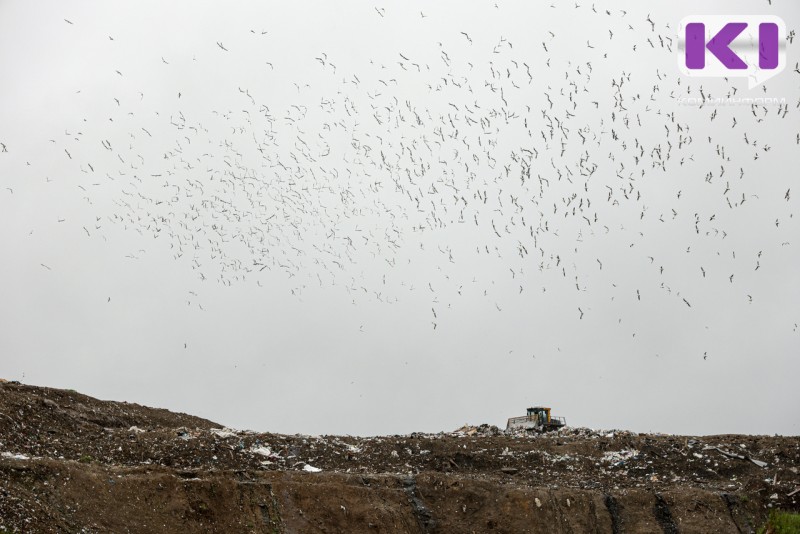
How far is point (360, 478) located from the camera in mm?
17203

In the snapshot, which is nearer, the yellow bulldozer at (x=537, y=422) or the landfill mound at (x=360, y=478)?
the landfill mound at (x=360, y=478)

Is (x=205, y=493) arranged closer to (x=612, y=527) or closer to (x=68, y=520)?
(x=68, y=520)

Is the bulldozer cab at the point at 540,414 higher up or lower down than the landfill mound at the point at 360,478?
higher up

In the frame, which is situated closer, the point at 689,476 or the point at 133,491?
the point at 133,491

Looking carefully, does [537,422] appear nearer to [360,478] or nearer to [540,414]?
[540,414]

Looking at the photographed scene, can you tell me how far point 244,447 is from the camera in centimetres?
1855

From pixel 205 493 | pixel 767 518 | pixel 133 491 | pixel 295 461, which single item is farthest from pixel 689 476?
pixel 133 491

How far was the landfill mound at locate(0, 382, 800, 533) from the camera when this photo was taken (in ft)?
46.1

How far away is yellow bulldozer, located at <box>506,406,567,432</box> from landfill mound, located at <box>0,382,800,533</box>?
8.04 feet

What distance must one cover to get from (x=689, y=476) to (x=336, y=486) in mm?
8729

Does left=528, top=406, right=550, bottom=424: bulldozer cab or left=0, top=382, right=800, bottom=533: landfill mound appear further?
left=528, top=406, right=550, bottom=424: bulldozer cab

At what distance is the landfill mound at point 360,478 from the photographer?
14.1m

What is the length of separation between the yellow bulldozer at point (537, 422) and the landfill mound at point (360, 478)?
2.45 m

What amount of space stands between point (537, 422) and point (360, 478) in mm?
9412
